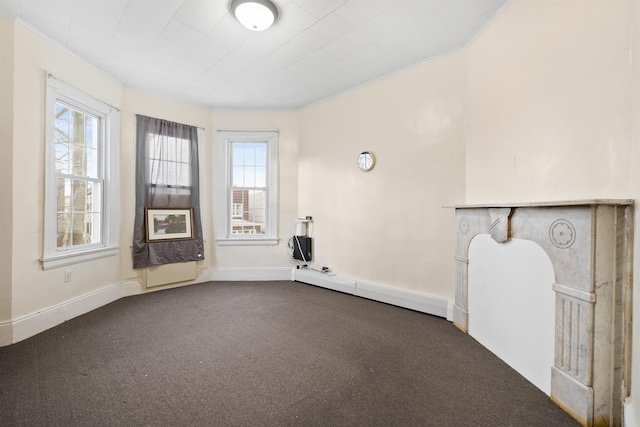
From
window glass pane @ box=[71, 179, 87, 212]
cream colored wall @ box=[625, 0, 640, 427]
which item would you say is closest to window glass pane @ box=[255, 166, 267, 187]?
window glass pane @ box=[71, 179, 87, 212]

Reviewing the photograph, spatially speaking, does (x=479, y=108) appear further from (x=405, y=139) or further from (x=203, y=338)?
(x=203, y=338)

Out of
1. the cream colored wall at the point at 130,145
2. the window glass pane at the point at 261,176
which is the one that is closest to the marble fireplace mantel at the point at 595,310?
the window glass pane at the point at 261,176

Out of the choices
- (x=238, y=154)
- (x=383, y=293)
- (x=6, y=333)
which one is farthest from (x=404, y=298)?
(x=6, y=333)

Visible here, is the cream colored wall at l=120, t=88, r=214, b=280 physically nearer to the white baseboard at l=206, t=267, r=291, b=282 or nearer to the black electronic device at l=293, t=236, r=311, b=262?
the white baseboard at l=206, t=267, r=291, b=282

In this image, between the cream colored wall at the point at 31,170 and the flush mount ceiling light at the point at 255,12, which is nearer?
the flush mount ceiling light at the point at 255,12

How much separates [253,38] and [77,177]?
2565mm

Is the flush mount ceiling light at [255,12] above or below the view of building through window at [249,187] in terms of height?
above

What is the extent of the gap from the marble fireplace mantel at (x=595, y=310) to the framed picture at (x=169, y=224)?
4383 millimetres

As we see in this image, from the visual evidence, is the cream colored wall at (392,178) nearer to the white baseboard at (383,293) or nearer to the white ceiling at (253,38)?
the white baseboard at (383,293)

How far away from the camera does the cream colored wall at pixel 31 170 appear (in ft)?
8.19

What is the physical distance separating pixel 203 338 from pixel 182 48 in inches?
117

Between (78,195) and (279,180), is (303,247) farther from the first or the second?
(78,195)

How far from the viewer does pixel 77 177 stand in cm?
316

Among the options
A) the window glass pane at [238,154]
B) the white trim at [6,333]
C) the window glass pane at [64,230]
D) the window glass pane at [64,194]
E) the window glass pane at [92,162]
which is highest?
the window glass pane at [238,154]
